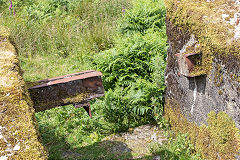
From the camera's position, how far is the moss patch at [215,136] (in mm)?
3025

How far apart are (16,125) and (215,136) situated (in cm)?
273

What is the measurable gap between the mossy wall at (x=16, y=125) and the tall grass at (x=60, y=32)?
5176 mm

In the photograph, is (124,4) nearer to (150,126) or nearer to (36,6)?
(36,6)

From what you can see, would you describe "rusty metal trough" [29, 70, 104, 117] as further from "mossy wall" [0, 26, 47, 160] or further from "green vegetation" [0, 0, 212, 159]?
"green vegetation" [0, 0, 212, 159]

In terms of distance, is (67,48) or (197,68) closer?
(197,68)

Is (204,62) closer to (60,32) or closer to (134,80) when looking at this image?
(134,80)

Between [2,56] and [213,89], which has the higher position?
[2,56]

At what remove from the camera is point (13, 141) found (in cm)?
125

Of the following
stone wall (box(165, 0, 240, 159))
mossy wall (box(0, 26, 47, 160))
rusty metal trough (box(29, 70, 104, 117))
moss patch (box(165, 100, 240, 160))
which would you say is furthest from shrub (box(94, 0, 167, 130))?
mossy wall (box(0, 26, 47, 160))

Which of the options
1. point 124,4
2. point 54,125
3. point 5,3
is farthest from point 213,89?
point 5,3

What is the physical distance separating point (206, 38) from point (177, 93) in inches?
56.2

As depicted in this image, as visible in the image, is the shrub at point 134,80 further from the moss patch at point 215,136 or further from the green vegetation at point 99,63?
the moss patch at point 215,136

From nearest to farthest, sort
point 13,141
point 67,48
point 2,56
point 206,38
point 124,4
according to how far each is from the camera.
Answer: point 13,141 → point 2,56 → point 206,38 → point 67,48 → point 124,4

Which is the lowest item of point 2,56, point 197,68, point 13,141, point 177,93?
point 177,93
